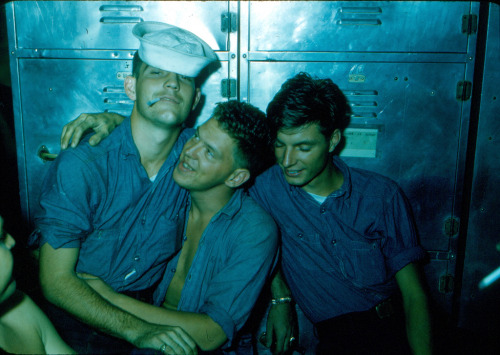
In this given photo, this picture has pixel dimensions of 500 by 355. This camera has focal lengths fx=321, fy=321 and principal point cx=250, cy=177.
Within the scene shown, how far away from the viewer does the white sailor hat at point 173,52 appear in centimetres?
162

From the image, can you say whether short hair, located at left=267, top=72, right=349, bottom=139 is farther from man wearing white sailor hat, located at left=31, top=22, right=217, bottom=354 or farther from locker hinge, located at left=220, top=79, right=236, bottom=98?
man wearing white sailor hat, located at left=31, top=22, right=217, bottom=354

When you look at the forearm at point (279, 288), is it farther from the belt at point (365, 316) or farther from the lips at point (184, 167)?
the lips at point (184, 167)

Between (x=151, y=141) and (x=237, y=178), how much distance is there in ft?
1.63

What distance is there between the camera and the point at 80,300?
1.45 m

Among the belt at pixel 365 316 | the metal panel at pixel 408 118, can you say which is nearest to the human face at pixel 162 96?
the metal panel at pixel 408 118

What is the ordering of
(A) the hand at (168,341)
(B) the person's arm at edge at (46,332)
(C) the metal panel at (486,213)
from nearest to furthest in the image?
1. (B) the person's arm at edge at (46,332)
2. (A) the hand at (168,341)
3. (C) the metal panel at (486,213)

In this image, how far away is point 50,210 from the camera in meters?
1.46

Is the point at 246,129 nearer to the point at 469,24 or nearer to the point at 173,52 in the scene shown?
the point at 173,52

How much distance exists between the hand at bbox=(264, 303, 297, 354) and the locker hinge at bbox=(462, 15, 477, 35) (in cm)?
194

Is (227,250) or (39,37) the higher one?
(39,37)

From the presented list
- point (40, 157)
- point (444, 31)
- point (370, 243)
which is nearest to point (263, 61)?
point (444, 31)

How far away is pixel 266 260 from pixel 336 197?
21.9 inches

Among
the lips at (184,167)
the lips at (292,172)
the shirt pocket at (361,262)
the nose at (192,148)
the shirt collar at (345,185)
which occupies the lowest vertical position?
the shirt pocket at (361,262)

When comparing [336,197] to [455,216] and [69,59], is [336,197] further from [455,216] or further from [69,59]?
[69,59]
